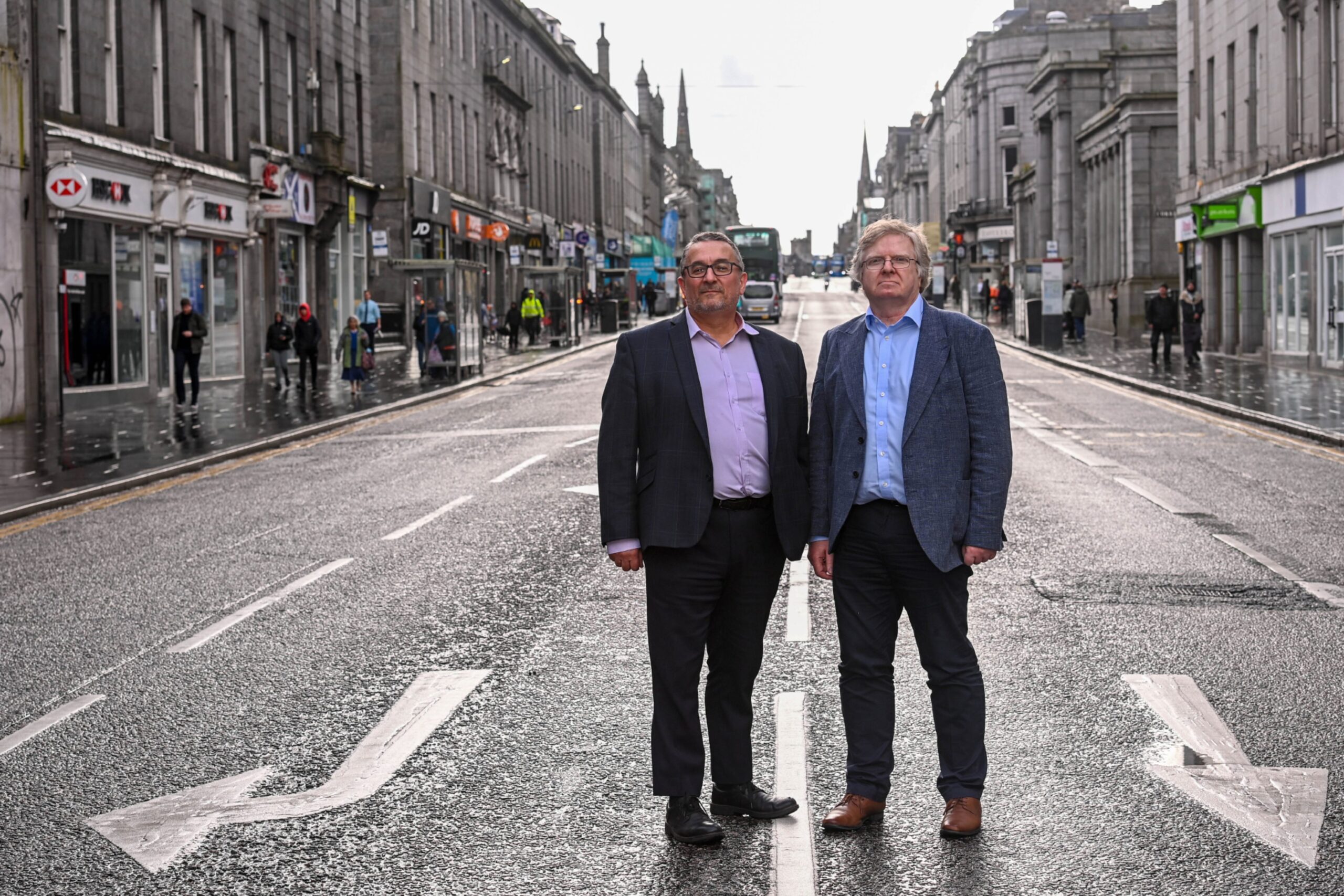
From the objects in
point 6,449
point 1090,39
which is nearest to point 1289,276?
point 6,449

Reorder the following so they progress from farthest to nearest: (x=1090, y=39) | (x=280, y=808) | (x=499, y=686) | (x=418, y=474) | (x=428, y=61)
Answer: (x=1090, y=39) → (x=428, y=61) → (x=418, y=474) → (x=499, y=686) → (x=280, y=808)

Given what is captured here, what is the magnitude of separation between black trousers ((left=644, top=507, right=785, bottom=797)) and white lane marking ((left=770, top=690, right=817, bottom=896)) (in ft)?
0.82

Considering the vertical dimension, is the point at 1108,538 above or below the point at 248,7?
below

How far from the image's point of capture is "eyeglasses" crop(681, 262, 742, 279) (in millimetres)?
5000

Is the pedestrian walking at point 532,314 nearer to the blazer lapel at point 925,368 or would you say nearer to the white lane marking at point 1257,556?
the white lane marking at point 1257,556

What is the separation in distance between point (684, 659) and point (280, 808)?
1.51 meters

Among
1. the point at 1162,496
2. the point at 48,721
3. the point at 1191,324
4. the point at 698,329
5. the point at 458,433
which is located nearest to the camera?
the point at 698,329

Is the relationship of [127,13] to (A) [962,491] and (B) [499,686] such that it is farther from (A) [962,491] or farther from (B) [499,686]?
(A) [962,491]

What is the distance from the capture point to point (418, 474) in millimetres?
16438

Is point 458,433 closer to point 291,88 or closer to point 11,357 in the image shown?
point 11,357

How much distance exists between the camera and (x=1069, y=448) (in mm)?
18047

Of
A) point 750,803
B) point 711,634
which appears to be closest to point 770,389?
point 711,634

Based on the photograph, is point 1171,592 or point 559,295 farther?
point 559,295

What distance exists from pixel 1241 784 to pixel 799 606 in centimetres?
374
